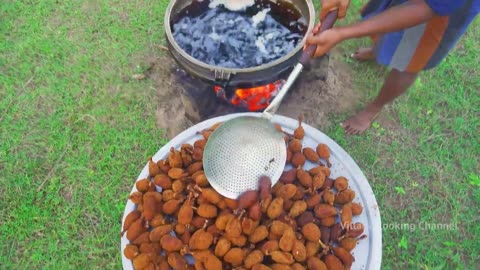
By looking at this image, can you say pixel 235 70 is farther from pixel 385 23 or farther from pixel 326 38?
pixel 385 23

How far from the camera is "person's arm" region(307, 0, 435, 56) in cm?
177

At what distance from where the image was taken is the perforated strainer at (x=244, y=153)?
76.7 inches

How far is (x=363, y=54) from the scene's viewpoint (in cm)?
309

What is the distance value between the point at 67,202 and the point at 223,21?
149cm

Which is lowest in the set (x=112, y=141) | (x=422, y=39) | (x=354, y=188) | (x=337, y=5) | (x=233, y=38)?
(x=112, y=141)

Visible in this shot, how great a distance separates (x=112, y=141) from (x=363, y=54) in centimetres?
189

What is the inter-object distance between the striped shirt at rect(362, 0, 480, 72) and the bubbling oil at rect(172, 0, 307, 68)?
0.46 meters

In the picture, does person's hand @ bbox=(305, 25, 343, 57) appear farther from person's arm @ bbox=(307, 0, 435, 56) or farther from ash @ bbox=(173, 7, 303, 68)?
ash @ bbox=(173, 7, 303, 68)

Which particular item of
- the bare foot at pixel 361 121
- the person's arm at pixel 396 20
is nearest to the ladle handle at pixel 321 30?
the person's arm at pixel 396 20

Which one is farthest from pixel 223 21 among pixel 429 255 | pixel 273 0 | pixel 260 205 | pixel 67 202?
pixel 429 255

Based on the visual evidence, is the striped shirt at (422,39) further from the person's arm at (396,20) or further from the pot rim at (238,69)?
the pot rim at (238,69)

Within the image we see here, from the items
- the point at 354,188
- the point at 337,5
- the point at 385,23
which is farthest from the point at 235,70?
the point at 354,188

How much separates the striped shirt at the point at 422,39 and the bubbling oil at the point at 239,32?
17.9 inches

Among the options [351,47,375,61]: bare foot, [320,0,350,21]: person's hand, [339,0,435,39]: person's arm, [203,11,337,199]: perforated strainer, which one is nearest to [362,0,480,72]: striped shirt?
[339,0,435,39]: person's arm
